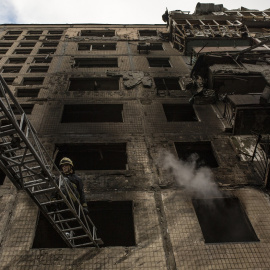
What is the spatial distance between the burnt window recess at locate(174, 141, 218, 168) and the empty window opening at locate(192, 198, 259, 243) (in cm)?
232

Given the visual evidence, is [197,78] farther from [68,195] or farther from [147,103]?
[68,195]

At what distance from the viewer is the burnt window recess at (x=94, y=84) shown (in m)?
14.1

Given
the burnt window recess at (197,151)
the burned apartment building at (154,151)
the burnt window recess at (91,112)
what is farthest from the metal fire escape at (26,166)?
the burnt window recess at (91,112)

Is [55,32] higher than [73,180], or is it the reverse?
[73,180]

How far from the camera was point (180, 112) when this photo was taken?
12844mm

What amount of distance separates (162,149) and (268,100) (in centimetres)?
486

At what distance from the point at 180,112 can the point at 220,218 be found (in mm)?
6617

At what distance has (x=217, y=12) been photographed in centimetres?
2188

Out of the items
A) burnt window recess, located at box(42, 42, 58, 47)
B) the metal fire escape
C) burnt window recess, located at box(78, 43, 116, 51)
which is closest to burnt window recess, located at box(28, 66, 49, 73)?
burnt window recess, located at box(42, 42, 58, 47)

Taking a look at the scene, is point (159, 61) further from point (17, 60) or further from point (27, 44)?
point (27, 44)

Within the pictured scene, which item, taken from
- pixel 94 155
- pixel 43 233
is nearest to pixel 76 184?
pixel 43 233

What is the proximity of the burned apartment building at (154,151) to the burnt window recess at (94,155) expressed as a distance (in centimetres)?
5

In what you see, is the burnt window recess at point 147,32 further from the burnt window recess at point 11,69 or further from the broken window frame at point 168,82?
the burnt window recess at point 11,69

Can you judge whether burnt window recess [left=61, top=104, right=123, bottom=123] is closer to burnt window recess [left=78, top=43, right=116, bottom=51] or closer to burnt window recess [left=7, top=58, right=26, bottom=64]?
burnt window recess [left=7, top=58, right=26, bottom=64]
